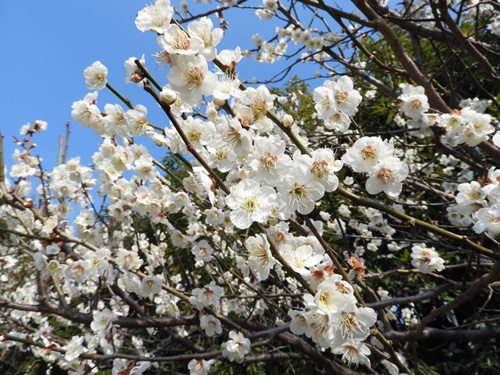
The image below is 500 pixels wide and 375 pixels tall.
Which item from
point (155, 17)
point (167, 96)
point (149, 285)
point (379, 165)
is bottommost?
point (149, 285)

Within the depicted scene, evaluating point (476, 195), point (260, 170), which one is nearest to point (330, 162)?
point (260, 170)

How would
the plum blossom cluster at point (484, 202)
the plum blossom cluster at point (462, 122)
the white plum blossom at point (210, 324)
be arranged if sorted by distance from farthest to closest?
the white plum blossom at point (210, 324) < the plum blossom cluster at point (462, 122) < the plum blossom cluster at point (484, 202)

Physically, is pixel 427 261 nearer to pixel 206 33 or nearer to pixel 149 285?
pixel 206 33

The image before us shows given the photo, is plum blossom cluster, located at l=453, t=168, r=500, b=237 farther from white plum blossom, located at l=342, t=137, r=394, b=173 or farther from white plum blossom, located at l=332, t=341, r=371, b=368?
white plum blossom, located at l=332, t=341, r=371, b=368

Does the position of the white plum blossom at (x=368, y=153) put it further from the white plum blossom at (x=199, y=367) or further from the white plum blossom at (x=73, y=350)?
the white plum blossom at (x=73, y=350)

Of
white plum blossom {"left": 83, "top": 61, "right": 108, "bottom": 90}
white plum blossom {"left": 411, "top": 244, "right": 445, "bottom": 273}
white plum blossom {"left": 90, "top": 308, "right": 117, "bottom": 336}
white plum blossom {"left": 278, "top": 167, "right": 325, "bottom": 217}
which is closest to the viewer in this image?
white plum blossom {"left": 278, "top": 167, "right": 325, "bottom": 217}

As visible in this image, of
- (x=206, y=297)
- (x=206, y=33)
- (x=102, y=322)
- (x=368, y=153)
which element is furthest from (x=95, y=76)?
(x=102, y=322)

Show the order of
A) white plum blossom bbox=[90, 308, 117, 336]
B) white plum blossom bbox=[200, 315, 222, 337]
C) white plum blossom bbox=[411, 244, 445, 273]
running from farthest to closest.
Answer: white plum blossom bbox=[200, 315, 222, 337] → white plum blossom bbox=[90, 308, 117, 336] → white plum blossom bbox=[411, 244, 445, 273]

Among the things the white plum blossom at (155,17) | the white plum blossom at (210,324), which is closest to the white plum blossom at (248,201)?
the white plum blossom at (155,17)

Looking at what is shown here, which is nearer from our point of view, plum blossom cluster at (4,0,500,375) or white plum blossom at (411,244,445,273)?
plum blossom cluster at (4,0,500,375)

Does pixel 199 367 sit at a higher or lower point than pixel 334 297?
lower

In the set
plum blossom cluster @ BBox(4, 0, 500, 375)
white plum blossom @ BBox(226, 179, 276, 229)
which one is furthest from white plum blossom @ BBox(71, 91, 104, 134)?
white plum blossom @ BBox(226, 179, 276, 229)

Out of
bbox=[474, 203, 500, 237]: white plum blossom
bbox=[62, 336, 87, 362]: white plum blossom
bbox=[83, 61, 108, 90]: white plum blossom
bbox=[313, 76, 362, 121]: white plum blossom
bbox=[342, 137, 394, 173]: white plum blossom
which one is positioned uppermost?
bbox=[83, 61, 108, 90]: white plum blossom

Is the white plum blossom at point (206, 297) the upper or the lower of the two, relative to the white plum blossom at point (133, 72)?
lower
